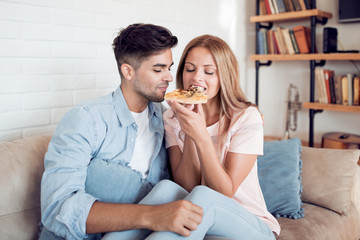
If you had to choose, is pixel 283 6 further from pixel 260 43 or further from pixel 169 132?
pixel 169 132

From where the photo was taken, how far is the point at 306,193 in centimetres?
206

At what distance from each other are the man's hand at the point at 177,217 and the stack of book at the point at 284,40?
2.81 meters

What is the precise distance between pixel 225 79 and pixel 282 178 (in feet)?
2.18

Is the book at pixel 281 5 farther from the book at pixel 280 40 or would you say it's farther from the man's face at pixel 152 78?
the man's face at pixel 152 78

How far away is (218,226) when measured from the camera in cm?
146

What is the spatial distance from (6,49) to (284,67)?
3.02 meters

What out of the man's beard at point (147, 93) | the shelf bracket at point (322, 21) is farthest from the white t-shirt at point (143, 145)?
the shelf bracket at point (322, 21)

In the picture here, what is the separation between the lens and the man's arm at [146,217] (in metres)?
1.29

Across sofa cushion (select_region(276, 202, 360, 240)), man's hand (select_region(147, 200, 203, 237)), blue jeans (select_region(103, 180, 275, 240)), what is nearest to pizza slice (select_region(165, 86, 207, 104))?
blue jeans (select_region(103, 180, 275, 240))

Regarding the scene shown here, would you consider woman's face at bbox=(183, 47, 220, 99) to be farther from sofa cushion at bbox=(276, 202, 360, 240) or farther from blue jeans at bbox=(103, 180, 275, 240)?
sofa cushion at bbox=(276, 202, 360, 240)

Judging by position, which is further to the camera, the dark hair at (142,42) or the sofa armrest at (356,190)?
the sofa armrest at (356,190)

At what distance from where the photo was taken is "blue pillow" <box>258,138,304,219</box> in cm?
196

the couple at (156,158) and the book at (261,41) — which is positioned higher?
the book at (261,41)

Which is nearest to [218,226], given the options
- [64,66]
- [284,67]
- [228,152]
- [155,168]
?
[228,152]
